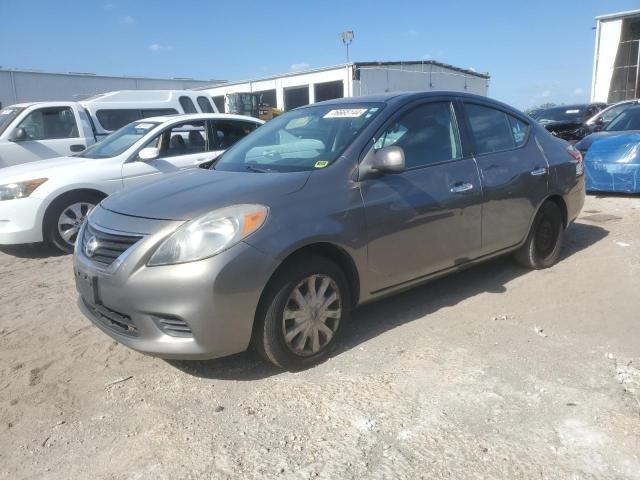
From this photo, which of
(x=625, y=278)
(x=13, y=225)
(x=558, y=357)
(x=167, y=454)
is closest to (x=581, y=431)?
(x=558, y=357)

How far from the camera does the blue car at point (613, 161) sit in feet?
25.8

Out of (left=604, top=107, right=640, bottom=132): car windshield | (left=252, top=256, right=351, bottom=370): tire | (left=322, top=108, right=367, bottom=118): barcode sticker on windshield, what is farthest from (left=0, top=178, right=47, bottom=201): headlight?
(left=604, top=107, right=640, bottom=132): car windshield

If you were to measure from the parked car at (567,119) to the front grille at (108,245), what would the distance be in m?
11.8

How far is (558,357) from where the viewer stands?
3316mm

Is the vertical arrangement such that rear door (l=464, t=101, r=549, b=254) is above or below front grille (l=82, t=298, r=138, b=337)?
above

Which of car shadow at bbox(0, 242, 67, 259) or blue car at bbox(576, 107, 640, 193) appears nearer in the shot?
car shadow at bbox(0, 242, 67, 259)

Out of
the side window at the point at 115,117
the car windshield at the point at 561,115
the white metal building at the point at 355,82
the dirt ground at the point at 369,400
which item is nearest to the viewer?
the dirt ground at the point at 369,400

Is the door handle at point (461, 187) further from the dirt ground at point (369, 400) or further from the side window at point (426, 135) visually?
the dirt ground at point (369, 400)

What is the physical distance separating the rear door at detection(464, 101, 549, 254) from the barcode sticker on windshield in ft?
3.26

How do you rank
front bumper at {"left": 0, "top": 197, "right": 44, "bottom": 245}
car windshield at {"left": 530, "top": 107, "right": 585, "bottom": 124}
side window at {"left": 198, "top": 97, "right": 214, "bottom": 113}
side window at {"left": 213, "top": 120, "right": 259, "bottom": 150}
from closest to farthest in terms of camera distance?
front bumper at {"left": 0, "top": 197, "right": 44, "bottom": 245} < side window at {"left": 213, "top": 120, "right": 259, "bottom": 150} < side window at {"left": 198, "top": 97, "right": 214, "bottom": 113} < car windshield at {"left": 530, "top": 107, "right": 585, "bottom": 124}

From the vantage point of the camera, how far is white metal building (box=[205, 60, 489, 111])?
30.7 metres

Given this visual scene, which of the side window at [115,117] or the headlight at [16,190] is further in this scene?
the side window at [115,117]

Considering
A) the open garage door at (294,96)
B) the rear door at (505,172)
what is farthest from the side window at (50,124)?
the open garage door at (294,96)

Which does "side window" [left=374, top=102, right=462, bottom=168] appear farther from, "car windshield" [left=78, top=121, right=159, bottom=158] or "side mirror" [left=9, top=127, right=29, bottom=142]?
"side mirror" [left=9, top=127, right=29, bottom=142]
